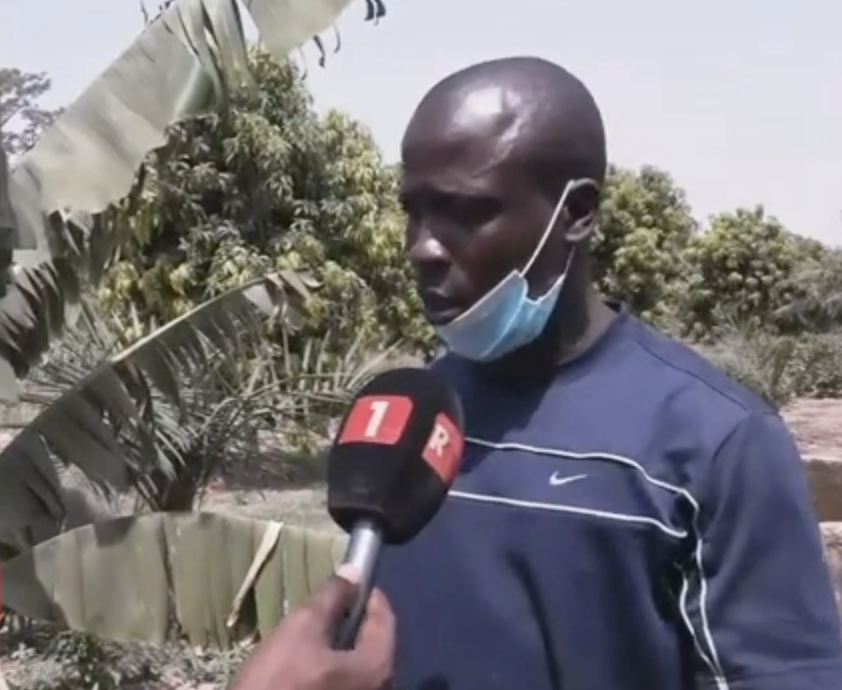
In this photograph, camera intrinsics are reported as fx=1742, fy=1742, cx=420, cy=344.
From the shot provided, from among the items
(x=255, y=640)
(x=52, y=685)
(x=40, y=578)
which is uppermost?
(x=40, y=578)

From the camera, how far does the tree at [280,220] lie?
1173 cm

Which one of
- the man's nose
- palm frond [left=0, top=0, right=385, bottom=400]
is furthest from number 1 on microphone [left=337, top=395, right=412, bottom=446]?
palm frond [left=0, top=0, right=385, bottom=400]

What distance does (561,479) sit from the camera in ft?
5.03

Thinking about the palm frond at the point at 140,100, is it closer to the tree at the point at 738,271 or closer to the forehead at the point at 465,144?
the forehead at the point at 465,144

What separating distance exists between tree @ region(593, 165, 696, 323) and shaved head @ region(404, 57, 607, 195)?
60.9ft

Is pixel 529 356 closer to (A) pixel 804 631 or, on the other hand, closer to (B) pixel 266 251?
(A) pixel 804 631

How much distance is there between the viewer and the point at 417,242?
1.57 meters

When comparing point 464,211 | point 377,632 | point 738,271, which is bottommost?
point 738,271

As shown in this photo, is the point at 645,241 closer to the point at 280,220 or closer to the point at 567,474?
the point at 280,220

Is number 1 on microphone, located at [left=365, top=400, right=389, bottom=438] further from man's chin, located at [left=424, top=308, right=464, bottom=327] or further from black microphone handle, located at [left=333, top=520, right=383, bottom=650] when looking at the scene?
man's chin, located at [left=424, top=308, right=464, bottom=327]

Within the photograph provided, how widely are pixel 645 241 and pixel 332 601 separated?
21.5m

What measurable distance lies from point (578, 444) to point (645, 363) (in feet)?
0.36

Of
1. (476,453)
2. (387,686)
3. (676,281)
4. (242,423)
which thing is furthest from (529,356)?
(676,281)

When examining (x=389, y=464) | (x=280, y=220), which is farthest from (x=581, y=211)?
(x=280, y=220)
